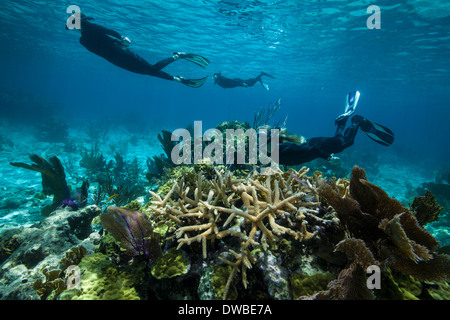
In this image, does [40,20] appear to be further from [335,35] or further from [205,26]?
[335,35]

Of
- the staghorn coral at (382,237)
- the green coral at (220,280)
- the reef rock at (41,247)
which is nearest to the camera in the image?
the staghorn coral at (382,237)

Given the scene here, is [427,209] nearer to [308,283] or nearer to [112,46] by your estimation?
[308,283]

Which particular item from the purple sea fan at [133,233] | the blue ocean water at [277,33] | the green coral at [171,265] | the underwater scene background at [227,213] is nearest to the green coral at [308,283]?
the underwater scene background at [227,213]

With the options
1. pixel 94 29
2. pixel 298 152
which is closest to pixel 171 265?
pixel 298 152

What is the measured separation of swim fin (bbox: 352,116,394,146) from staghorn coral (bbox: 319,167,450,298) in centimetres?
493

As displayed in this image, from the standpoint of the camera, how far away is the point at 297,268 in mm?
2248

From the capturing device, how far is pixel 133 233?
259cm

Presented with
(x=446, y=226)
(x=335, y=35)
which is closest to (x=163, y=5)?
(x=335, y=35)

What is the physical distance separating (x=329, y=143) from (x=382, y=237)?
4.50 meters

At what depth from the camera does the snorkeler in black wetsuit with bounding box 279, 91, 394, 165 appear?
5629 millimetres

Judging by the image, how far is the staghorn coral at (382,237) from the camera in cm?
180

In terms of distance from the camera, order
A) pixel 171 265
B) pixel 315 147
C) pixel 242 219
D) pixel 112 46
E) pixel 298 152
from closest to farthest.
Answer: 1. pixel 171 265
2. pixel 242 219
3. pixel 298 152
4. pixel 315 147
5. pixel 112 46

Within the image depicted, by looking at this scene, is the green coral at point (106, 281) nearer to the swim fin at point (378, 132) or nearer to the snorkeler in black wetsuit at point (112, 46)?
the snorkeler in black wetsuit at point (112, 46)
